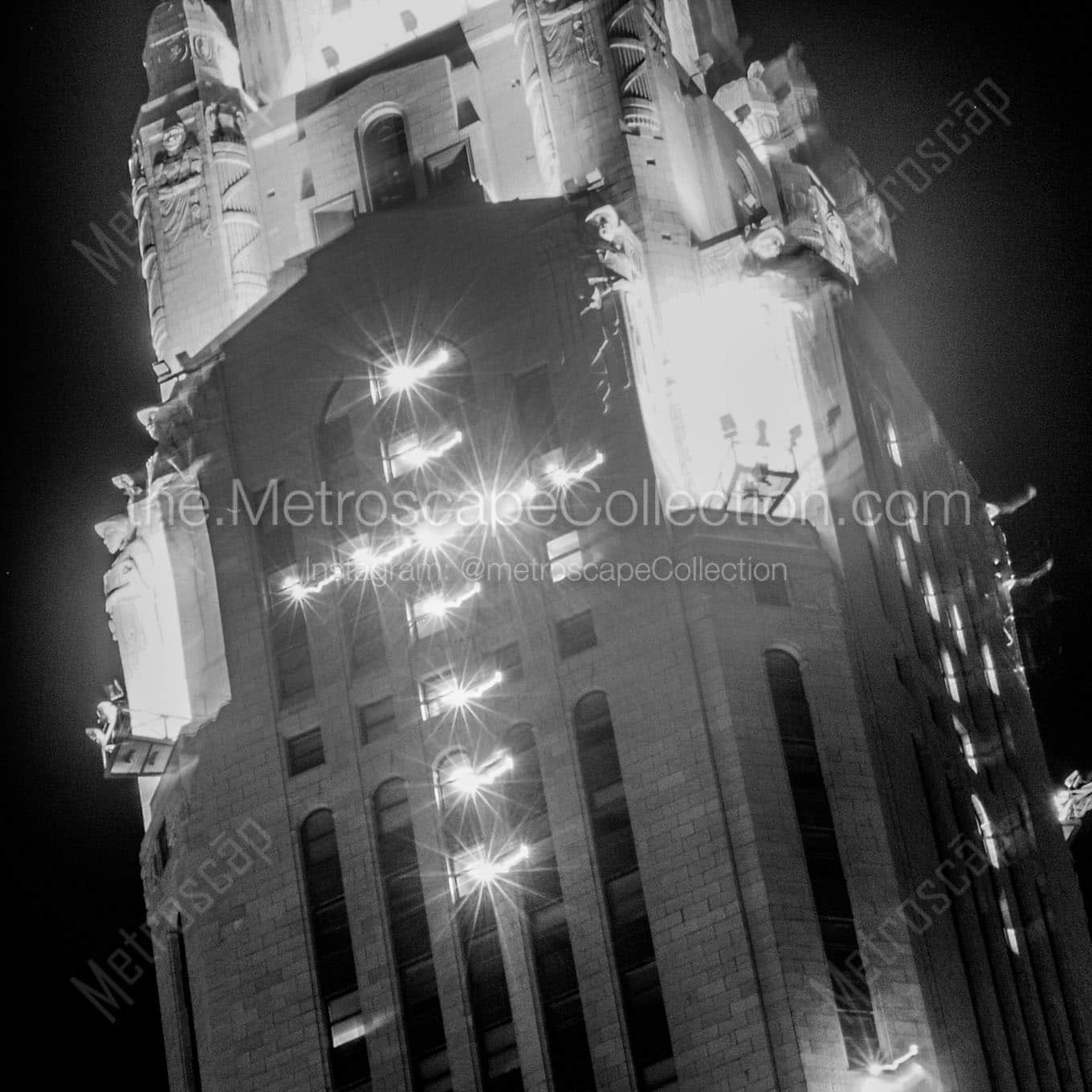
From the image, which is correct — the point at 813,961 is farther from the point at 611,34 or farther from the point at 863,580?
the point at 611,34

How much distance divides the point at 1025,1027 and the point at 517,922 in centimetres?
1260

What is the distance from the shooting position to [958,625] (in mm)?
82375

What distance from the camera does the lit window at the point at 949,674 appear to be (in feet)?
256

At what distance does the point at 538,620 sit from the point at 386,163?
15064 millimetres

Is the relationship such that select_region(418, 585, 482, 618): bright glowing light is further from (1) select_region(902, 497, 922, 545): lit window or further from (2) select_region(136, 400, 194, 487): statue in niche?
(1) select_region(902, 497, 922, 545): lit window

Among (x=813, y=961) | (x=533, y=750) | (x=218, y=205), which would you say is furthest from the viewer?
(x=218, y=205)

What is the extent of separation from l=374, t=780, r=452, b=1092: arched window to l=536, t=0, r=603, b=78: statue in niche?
57.3ft

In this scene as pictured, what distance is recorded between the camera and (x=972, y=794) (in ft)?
248

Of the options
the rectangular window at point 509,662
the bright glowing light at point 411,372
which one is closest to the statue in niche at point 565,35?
the bright glowing light at point 411,372

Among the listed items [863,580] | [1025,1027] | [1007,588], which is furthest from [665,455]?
[1007,588]

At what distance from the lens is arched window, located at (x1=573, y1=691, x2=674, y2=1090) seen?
6397cm

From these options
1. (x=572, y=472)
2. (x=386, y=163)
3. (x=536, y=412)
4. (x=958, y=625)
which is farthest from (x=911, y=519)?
(x=386, y=163)

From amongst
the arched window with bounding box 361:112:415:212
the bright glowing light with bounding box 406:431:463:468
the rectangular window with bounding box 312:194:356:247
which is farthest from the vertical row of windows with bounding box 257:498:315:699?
the arched window with bounding box 361:112:415:212

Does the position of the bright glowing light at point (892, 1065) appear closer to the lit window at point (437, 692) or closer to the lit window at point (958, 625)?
the lit window at point (437, 692)
